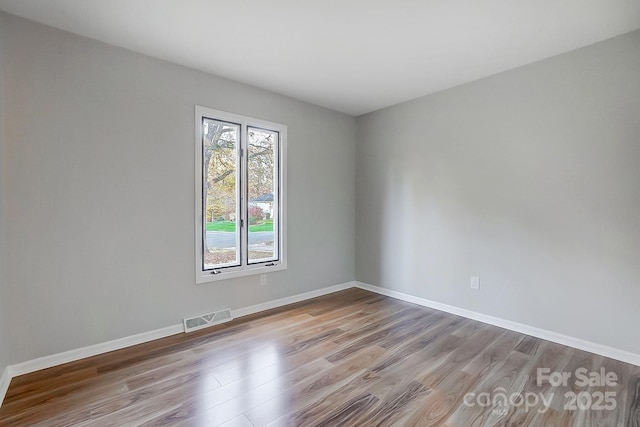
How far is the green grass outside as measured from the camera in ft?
9.95

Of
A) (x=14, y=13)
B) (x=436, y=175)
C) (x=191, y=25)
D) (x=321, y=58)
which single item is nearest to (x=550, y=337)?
(x=436, y=175)

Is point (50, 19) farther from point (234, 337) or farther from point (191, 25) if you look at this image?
point (234, 337)

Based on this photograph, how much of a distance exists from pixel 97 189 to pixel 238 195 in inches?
48.4

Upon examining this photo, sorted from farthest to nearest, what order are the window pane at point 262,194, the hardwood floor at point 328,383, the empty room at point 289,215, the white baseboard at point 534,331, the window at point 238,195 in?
the window pane at point 262,194
the window at point 238,195
the white baseboard at point 534,331
the empty room at point 289,215
the hardwood floor at point 328,383

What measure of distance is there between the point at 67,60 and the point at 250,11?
1.48 meters

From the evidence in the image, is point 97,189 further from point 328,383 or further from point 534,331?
point 534,331

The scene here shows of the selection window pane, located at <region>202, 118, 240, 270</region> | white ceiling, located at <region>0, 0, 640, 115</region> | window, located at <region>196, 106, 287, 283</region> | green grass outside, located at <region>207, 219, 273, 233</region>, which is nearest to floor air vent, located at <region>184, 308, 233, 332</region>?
window, located at <region>196, 106, 287, 283</region>

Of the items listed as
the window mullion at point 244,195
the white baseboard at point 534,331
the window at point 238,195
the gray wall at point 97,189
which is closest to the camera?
the gray wall at point 97,189

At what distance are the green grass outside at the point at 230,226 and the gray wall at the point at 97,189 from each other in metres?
0.23

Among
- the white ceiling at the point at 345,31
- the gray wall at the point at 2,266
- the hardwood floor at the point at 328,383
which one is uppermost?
the white ceiling at the point at 345,31

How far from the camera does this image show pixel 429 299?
11.5ft

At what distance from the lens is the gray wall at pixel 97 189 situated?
6.82ft

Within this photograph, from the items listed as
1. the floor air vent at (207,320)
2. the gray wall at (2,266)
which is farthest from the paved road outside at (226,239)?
the gray wall at (2,266)

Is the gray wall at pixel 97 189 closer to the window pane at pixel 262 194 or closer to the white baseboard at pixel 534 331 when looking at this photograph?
the window pane at pixel 262 194
